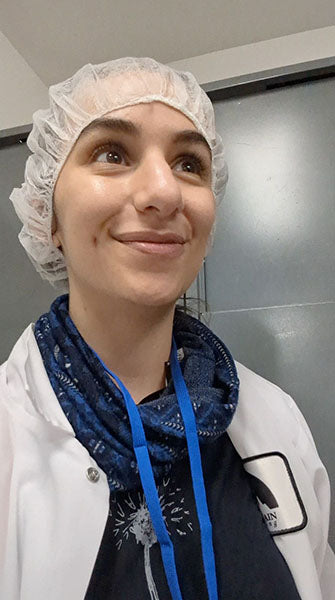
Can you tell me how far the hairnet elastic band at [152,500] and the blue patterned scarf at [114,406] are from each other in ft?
0.04

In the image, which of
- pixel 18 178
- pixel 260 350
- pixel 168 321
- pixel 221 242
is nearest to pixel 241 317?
pixel 260 350

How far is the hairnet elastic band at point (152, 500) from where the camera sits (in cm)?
63

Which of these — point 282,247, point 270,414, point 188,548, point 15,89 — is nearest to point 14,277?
point 15,89

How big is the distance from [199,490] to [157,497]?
0.23 feet

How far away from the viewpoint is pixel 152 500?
66 centimetres

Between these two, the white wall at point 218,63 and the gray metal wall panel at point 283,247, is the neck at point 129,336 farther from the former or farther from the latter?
the white wall at point 218,63

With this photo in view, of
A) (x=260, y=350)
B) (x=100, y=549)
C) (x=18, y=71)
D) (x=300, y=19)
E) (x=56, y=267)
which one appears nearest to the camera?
(x=100, y=549)

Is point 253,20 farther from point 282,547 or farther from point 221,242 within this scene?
point 282,547

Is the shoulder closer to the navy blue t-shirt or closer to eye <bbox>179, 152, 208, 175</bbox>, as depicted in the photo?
the navy blue t-shirt

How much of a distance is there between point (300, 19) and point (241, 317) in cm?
99

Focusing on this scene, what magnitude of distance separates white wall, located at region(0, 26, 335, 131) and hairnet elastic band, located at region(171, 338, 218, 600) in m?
1.20

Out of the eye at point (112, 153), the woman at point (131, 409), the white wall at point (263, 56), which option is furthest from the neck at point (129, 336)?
the white wall at point (263, 56)

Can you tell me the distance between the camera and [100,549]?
2.11 ft

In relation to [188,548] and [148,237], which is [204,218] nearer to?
[148,237]
